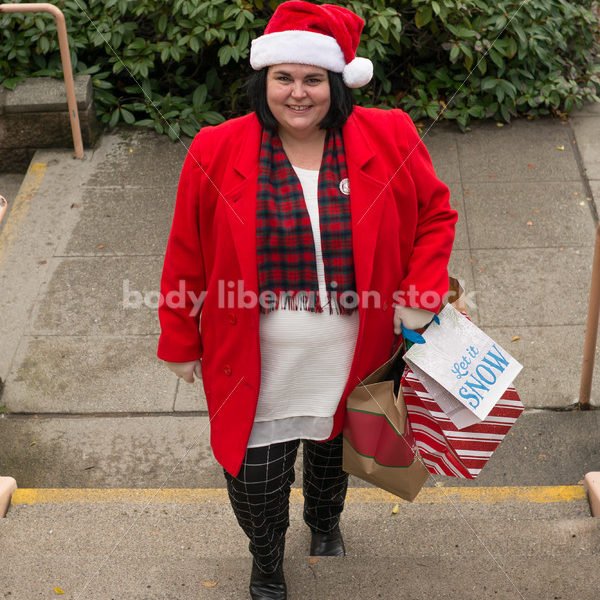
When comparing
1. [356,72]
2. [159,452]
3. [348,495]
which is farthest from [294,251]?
[159,452]

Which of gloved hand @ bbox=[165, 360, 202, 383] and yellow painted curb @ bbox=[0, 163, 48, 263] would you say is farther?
yellow painted curb @ bbox=[0, 163, 48, 263]

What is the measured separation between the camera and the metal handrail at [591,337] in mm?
3973

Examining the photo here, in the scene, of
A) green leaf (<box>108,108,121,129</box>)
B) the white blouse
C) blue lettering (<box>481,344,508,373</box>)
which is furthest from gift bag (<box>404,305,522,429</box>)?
green leaf (<box>108,108,121,129</box>)

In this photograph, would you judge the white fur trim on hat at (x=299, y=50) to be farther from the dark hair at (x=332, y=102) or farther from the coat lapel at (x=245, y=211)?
the coat lapel at (x=245, y=211)

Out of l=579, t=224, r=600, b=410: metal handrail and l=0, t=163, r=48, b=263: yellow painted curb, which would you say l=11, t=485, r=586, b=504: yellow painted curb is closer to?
l=579, t=224, r=600, b=410: metal handrail

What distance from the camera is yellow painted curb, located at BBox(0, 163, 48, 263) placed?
5.68 meters

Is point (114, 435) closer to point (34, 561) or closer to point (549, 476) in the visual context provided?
point (34, 561)

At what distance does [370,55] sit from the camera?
618cm

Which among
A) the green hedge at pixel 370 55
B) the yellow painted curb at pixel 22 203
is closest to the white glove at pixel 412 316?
the yellow painted curb at pixel 22 203

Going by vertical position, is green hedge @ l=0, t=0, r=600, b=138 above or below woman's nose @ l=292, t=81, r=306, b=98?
below

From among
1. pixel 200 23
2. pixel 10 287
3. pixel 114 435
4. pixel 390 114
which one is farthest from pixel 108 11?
pixel 390 114

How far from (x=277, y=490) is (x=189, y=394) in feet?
6.02

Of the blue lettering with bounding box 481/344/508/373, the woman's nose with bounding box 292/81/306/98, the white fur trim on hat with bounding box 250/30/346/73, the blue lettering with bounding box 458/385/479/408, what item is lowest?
the blue lettering with bounding box 458/385/479/408

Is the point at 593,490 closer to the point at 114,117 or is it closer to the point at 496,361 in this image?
the point at 496,361
